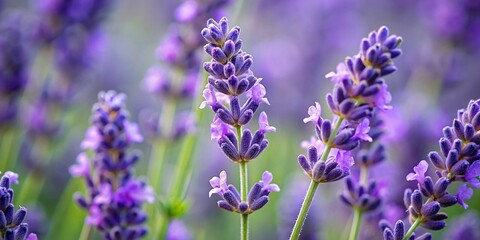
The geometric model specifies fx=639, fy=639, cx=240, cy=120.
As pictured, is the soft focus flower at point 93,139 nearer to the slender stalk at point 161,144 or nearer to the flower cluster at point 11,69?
the slender stalk at point 161,144

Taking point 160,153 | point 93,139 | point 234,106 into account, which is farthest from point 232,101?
point 160,153

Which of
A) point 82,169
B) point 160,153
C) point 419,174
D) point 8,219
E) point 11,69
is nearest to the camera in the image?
point 8,219

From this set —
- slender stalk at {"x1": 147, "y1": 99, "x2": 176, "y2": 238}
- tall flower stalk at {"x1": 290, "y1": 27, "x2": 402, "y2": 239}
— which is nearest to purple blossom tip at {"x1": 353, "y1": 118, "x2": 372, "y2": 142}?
tall flower stalk at {"x1": 290, "y1": 27, "x2": 402, "y2": 239}

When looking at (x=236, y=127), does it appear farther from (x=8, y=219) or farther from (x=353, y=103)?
(x=8, y=219)

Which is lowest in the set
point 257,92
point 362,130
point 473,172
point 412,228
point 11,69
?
point 412,228

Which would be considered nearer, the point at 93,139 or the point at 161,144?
the point at 93,139

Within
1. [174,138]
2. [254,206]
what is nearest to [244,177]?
[254,206]

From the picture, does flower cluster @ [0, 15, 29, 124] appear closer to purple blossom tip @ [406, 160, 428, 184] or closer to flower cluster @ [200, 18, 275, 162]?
flower cluster @ [200, 18, 275, 162]

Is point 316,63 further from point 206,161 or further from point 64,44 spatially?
point 64,44
